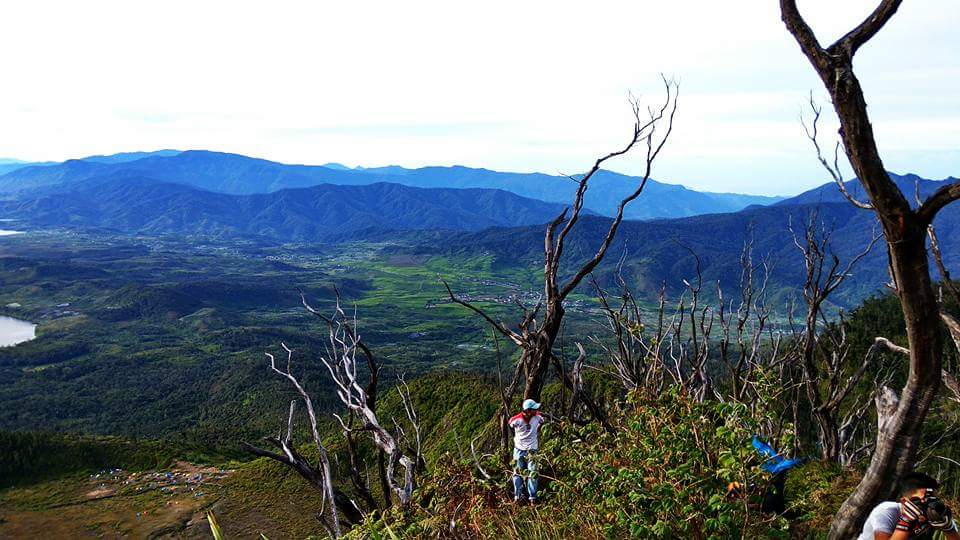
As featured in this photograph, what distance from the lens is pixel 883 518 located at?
4.02 m

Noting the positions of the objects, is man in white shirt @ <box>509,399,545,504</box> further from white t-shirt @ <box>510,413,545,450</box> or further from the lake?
the lake

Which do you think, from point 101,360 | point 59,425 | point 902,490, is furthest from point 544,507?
point 101,360

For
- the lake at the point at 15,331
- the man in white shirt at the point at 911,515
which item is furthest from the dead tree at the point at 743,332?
the lake at the point at 15,331

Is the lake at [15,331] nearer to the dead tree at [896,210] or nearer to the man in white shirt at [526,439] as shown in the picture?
the man in white shirt at [526,439]

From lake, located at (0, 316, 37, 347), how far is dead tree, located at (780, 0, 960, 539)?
140 metres

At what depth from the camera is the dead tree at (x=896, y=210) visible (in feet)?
10.1

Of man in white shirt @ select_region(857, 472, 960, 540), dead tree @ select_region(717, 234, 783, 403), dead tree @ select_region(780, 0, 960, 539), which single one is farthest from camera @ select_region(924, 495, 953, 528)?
dead tree @ select_region(717, 234, 783, 403)

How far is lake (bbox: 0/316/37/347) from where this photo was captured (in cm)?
11512

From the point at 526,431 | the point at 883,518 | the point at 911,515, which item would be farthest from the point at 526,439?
the point at 911,515

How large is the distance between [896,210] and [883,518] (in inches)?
89.4

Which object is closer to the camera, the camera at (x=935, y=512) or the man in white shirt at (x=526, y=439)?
the camera at (x=935, y=512)

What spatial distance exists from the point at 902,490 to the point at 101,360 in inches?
4634

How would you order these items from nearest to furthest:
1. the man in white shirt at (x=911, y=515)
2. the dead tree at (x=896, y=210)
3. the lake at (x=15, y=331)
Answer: the dead tree at (x=896, y=210), the man in white shirt at (x=911, y=515), the lake at (x=15, y=331)

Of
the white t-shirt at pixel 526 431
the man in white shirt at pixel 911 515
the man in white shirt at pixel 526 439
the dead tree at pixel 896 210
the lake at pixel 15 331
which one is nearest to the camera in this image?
the dead tree at pixel 896 210
